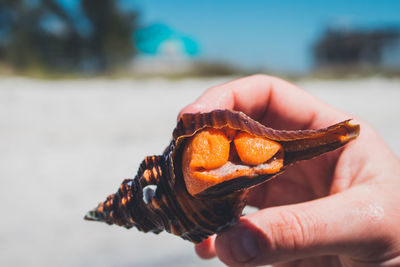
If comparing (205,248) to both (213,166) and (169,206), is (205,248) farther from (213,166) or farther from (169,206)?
(213,166)

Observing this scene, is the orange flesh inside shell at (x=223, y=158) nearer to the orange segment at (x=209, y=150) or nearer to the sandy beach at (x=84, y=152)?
the orange segment at (x=209, y=150)

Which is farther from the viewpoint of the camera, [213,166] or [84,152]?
[84,152]

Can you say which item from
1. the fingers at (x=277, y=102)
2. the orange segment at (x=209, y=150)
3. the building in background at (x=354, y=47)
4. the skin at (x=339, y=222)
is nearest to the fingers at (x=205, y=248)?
the skin at (x=339, y=222)

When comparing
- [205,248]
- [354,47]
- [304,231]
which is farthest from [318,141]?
[354,47]

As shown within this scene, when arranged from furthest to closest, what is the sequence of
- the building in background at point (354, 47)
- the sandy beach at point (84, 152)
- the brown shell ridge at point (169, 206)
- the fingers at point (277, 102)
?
the building in background at point (354, 47)
the sandy beach at point (84, 152)
the fingers at point (277, 102)
the brown shell ridge at point (169, 206)

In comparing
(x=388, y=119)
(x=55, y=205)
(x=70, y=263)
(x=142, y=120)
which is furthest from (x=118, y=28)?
(x=70, y=263)
